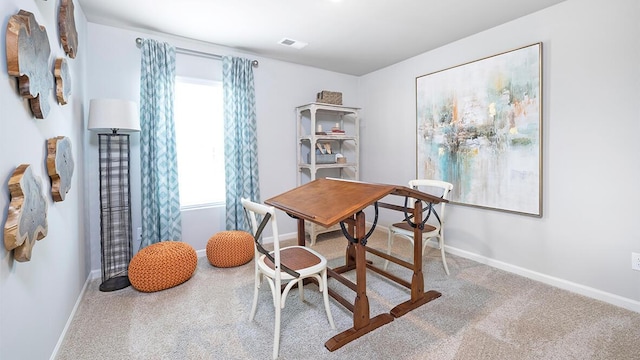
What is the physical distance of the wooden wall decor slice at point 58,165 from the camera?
1.63m

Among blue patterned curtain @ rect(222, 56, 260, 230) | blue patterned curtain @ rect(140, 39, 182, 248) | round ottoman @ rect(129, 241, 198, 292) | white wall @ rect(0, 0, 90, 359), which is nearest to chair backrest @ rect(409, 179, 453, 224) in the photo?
blue patterned curtain @ rect(222, 56, 260, 230)

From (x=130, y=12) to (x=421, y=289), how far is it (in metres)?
3.40

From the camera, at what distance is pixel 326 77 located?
14.2 feet

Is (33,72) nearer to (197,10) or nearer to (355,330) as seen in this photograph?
(197,10)

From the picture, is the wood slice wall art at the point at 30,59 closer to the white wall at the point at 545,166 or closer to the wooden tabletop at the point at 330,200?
the white wall at the point at 545,166

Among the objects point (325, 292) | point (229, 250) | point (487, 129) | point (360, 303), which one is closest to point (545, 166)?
point (487, 129)

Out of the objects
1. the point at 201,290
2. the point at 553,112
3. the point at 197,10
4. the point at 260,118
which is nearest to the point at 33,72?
the point at 197,10

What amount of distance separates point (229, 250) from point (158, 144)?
1.31 meters

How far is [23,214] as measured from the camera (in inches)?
47.2

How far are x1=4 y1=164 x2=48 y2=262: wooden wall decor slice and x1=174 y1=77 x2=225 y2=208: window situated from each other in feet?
6.43

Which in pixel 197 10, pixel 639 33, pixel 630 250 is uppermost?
pixel 197 10

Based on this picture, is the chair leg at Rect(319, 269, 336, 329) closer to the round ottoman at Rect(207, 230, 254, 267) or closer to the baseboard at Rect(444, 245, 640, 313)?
the round ottoman at Rect(207, 230, 254, 267)

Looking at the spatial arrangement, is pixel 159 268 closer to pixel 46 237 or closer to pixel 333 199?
pixel 46 237

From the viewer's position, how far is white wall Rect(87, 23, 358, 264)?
2794 millimetres
